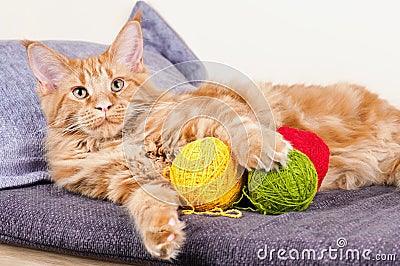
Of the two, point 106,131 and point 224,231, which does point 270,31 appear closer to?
point 106,131

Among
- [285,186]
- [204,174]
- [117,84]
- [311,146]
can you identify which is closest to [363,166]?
[311,146]

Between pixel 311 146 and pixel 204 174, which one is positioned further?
pixel 311 146

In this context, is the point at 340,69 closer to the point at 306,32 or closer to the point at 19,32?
the point at 306,32

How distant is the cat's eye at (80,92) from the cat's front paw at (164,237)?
0.61 metres

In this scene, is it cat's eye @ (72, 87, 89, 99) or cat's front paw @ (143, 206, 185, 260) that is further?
cat's eye @ (72, 87, 89, 99)

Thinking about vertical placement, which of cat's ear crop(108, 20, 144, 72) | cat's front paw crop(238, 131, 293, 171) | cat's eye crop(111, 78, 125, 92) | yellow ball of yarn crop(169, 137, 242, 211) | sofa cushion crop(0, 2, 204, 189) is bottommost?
sofa cushion crop(0, 2, 204, 189)

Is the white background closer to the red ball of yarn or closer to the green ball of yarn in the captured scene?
the red ball of yarn

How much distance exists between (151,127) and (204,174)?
31 cm

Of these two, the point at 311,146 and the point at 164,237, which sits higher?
the point at 311,146

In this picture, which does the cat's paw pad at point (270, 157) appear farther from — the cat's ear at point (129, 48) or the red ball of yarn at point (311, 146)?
the cat's ear at point (129, 48)

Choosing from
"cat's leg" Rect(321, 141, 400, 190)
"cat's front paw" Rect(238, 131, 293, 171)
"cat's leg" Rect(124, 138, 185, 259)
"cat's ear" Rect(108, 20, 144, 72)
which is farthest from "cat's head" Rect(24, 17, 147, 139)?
"cat's leg" Rect(321, 141, 400, 190)

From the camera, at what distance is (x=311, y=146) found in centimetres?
170

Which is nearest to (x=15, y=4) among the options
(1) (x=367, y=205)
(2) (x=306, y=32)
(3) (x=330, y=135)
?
(2) (x=306, y=32)

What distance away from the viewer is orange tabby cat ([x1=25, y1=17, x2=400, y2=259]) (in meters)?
1.59
